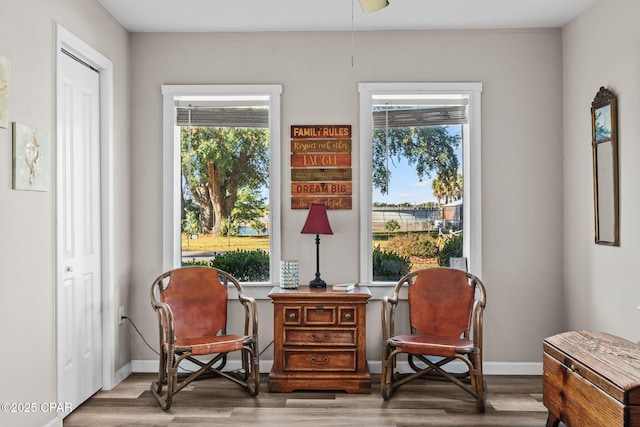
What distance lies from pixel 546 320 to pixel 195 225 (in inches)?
116

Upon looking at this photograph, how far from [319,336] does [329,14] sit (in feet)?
7.74

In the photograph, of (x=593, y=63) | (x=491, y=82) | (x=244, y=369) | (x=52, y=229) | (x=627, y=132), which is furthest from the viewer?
(x=491, y=82)

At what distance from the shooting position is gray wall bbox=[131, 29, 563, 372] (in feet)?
14.4

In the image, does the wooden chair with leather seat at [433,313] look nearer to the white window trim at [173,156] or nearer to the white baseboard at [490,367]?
the white baseboard at [490,367]

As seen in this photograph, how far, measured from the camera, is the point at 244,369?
4.14 m

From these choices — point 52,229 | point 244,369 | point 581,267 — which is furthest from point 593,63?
point 52,229

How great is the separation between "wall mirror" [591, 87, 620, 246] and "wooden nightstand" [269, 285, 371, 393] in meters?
1.67

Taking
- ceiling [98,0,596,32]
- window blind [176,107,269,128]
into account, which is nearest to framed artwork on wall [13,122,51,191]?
ceiling [98,0,596,32]

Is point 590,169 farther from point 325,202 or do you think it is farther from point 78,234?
point 78,234

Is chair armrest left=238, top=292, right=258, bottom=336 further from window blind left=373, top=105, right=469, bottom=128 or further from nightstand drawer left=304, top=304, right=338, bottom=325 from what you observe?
window blind left=373, top=105, right=469, bottom=128

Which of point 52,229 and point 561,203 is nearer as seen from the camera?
point 52,229

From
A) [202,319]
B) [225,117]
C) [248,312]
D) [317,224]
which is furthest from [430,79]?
[202,319]

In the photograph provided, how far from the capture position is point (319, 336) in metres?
3.95

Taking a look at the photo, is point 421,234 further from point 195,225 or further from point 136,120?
point 136,120
